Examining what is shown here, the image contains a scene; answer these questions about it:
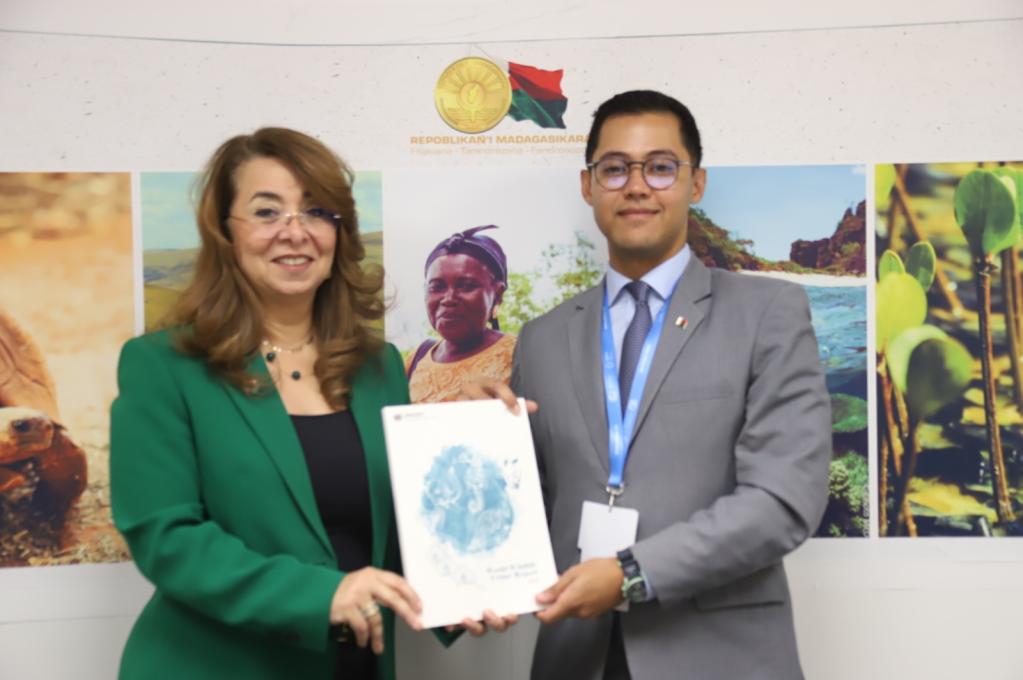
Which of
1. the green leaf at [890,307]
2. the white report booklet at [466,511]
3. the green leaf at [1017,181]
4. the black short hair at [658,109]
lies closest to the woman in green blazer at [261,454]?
the white report booklet at [466,511]

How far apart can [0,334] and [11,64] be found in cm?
82

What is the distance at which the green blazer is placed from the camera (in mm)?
1697

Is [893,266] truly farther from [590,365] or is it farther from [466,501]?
[466,501]

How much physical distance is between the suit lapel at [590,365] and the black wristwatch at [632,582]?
237 millimetres

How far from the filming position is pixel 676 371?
1.95 meters

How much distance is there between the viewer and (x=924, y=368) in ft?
8.61

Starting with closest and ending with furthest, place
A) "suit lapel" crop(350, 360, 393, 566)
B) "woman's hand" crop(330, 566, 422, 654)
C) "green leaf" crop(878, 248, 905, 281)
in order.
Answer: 1. "woman's hand" crop(330, 566, 422, 654)
2. "suit lapel" crop(350, 360, 393, 566)
3. "green leaf" crop(878, 248, 905, 281)

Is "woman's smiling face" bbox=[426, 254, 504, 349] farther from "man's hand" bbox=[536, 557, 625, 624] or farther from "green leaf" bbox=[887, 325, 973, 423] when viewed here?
"green leaf" bbox=[887, 325, 973, 423]

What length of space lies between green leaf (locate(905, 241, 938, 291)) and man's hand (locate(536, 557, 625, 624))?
1.50 meters

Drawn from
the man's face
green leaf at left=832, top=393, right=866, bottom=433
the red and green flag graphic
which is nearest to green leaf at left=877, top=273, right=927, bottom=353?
green leaf at left=832, top=393, right=866, bottom=433

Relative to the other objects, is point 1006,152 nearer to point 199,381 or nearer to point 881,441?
point 881,441

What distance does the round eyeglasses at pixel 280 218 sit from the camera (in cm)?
193

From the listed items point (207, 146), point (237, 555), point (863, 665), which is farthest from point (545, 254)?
point (863, 665)

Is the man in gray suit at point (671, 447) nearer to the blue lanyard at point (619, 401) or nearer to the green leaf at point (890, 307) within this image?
the blue lanyard at point (619, 401)
